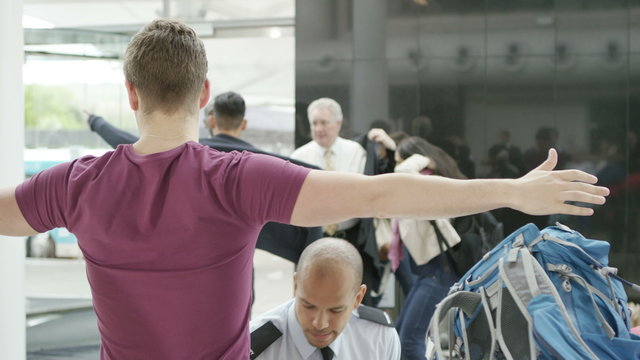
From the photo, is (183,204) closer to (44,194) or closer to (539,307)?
(44,194)

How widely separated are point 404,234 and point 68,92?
5263 millimetres

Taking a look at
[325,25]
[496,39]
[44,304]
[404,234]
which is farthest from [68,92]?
[404,234]

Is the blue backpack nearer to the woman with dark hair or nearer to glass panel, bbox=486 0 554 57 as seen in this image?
the woman with dark hair

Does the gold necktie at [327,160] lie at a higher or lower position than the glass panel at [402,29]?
lower

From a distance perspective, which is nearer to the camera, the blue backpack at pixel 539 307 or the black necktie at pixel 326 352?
the blue backpack at pixel 539 307

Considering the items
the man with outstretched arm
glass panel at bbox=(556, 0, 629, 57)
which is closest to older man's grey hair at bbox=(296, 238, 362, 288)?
the man with outstretched arm

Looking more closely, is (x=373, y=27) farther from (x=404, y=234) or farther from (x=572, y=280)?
(x=572, y=280)

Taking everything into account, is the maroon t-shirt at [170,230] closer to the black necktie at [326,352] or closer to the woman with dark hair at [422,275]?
the black necktie at [326,352]

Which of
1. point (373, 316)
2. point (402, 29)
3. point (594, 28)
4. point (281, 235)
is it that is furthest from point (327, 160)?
point (373, 316)

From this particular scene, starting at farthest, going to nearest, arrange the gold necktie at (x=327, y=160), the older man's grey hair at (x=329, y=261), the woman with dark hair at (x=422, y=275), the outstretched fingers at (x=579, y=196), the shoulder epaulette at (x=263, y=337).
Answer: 1. the gold necktie at (x=327, y=160)
2. the woman with dark hair at (x=422, y=275)
3. the older man's grey hair at (x=329, y=261)
4. the shoulder epaulette at (x=263, y=337)
5. the outstretched fingers at (x=579, y=196)

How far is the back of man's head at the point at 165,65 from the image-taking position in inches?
59.5

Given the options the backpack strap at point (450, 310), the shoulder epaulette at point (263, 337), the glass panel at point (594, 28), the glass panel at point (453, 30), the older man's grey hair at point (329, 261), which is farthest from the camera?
the glass panel at point (453, 30)

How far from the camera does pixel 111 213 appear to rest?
1469mm

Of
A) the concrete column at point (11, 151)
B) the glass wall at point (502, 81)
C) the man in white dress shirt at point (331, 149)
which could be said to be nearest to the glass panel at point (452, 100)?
the glass wall at point (502, 81)
